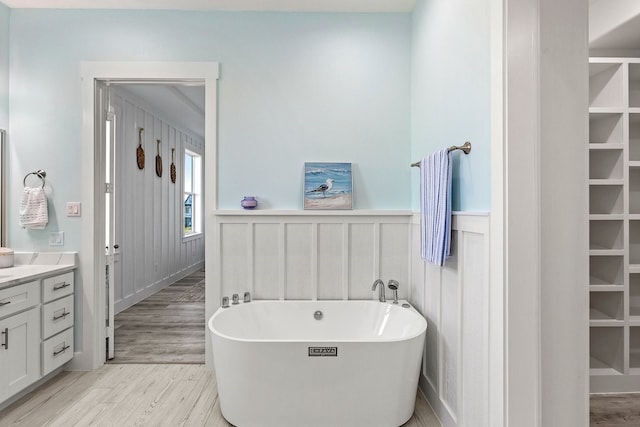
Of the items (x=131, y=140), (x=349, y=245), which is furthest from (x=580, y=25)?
(x=131, y=140)

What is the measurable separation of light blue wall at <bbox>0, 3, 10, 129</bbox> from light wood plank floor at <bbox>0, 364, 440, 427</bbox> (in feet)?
6.50

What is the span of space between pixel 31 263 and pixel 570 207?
3.42 meters

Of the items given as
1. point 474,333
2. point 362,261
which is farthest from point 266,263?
Result: point 474,333

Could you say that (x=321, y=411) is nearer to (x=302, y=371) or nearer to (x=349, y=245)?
(x=302, y=371)

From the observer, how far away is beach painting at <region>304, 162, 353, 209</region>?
2.82 metres

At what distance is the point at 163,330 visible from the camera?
365 cm

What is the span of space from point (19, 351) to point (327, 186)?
7.33 feet

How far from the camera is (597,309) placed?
2.55 meters

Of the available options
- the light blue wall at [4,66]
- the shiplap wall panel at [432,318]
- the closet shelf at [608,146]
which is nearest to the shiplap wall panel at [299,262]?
the shiplap wall panel at [432,318]

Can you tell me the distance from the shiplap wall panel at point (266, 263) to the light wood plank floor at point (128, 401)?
28.3 inches

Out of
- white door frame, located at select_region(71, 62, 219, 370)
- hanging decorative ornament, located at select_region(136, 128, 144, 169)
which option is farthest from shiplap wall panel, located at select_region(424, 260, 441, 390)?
hanging decorative ornament, located at select_region(136, 128, 144, 169)

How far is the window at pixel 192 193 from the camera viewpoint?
6.78 meters

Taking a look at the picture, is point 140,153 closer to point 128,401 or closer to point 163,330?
point 163,330

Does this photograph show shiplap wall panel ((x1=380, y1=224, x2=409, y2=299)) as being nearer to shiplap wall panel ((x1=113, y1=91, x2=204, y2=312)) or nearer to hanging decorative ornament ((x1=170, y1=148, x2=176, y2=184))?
shiplap wall panel ((x1=113, y1=91, x2=204, y2=312))
